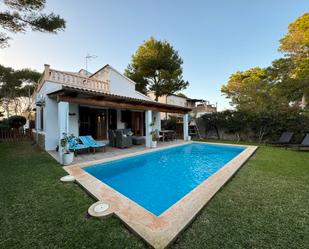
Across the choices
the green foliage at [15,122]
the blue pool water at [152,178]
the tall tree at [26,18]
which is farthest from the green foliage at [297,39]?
the green foliage at [15,122]

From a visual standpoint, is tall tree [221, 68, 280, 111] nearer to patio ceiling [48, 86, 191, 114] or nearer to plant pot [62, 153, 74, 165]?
patio ceiling [48, 86, 191, 114]

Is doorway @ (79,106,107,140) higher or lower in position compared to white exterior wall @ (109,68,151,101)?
lower

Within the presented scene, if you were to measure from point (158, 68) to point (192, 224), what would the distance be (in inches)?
716

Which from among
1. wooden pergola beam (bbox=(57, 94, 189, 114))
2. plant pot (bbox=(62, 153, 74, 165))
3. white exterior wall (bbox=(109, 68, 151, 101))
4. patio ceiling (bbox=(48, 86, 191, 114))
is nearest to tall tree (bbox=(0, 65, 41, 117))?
white exterior wall (bbox=(109, 68, 151, 101))

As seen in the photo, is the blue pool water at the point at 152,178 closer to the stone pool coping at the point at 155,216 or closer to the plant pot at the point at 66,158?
the stone pool coping at the point at 155,216

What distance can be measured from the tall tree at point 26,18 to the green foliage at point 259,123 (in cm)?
1497

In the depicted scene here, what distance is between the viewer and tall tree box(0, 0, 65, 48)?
697cm

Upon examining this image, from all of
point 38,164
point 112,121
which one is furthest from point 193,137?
point 38,164

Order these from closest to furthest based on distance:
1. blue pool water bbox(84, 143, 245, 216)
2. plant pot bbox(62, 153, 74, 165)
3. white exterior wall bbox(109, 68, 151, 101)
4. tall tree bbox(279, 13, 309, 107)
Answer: blue pool water bbox(84, 143, 245, 216), plant pot bbox(62, 153, 74, 165), white exterior wall bbox(109, 68, 151, 101), tall tree bbox(279, 13, 309, 107)

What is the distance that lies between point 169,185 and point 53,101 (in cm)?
855

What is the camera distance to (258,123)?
13.9 meters

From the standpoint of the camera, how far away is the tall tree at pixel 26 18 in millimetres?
6973

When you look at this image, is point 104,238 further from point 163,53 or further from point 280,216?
point 163,53

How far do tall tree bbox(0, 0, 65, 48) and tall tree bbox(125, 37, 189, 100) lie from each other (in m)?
11.6
